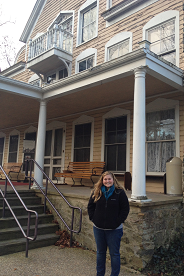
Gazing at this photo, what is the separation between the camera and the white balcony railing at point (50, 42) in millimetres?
9672

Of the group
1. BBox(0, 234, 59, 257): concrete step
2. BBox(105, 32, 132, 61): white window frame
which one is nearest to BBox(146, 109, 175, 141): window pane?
BBox(105, 32, 132, 61): white window frame

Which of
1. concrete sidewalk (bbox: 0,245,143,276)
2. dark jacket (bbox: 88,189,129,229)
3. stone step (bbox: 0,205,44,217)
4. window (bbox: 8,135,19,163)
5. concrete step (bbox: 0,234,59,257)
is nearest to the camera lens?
dark jacket (bbox: 88,189,129,229)

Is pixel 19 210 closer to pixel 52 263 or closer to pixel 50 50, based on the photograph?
pixel 52 263

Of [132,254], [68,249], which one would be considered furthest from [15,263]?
[132,254]

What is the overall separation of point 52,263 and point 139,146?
2.54m

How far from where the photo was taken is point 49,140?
10906 mm

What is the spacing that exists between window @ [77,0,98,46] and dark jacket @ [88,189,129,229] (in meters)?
8.06

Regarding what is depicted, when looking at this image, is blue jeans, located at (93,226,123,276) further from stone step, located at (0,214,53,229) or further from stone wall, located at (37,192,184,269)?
stone step, located at (0,214,53,229)

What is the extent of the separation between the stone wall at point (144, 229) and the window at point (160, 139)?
1.85 m

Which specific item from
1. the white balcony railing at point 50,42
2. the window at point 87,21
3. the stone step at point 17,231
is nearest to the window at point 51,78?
the white balcony railing at point 50,42

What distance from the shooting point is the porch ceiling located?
6.38 m

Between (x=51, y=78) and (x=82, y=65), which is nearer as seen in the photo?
(x=82, y=65)

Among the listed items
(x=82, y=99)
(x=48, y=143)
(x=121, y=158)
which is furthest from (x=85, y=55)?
(x=121, y=158)

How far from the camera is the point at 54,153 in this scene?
1052 cm
